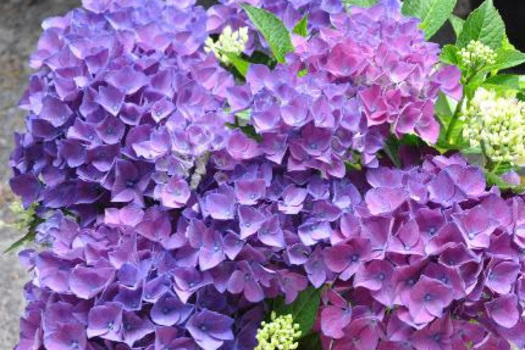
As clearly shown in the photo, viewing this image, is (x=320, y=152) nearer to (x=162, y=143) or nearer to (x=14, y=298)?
(x=162, y=143)

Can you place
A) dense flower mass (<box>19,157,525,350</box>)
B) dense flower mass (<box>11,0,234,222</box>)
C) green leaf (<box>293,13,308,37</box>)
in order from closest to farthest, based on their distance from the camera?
dense flower mass (<box>19,157,525,350</box>) → dense flower mass (<box>11,0,234,222</box>) → green leaf (<box>293,13,308,37</box>)

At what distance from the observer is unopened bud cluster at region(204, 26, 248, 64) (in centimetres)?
133

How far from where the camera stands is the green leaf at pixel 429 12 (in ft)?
4.38

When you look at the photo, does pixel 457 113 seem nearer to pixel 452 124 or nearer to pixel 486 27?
pixel 452 124

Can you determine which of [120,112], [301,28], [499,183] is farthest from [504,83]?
[120,112]

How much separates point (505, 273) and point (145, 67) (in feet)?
1.78

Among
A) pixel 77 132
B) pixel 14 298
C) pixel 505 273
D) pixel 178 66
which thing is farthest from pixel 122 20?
pixel 14 298

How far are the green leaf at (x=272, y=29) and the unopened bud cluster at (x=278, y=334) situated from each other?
373 millimetres

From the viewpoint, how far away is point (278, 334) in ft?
3.56

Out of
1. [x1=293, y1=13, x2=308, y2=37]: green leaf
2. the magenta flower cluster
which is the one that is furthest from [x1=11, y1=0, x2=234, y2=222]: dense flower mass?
[x1=293, y1=13, x2=308, y2=37]: green leaf

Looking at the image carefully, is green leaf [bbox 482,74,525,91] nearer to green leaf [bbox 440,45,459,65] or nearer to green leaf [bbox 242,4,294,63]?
green leaf [bbox 440,45,459,65]

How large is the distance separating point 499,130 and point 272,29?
0.33 meters

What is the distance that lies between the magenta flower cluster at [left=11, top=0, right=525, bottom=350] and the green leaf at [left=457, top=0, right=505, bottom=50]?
0.24ft

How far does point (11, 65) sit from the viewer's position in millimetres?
3197
